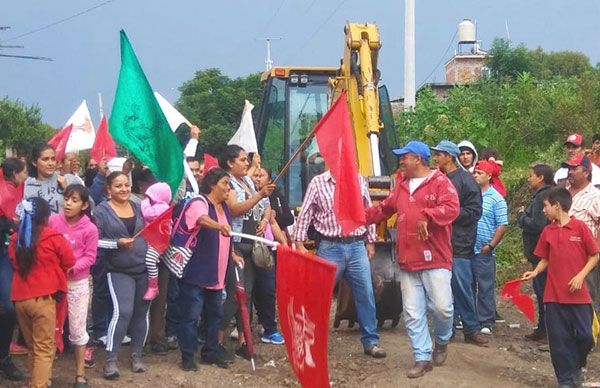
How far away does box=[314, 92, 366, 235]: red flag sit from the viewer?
6750 mm

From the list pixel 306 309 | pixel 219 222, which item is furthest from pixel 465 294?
pixel 306 309

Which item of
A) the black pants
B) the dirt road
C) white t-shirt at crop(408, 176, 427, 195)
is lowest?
the dirt road

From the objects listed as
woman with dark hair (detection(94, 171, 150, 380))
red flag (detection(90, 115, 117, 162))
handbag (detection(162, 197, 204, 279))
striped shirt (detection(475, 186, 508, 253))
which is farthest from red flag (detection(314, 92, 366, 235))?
red flag (detection(90, 115, 117, 162))

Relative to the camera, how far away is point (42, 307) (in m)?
6.26

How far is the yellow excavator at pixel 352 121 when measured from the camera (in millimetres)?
8719

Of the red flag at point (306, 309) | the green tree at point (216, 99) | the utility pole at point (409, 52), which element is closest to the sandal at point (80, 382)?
the red flag at point (306, 309)

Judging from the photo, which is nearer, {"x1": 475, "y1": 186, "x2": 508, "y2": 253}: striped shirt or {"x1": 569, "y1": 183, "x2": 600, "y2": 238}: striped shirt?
{"x1": 569, "y1": 183, "x2": 600, "y2": 238}: striped shirt

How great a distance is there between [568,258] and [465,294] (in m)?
1.71

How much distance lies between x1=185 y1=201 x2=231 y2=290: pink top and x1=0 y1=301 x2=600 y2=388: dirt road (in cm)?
80

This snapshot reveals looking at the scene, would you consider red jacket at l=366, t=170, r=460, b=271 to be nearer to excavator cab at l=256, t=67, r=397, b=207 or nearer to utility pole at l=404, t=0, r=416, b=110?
excavator cab at l=256, t=67, r=397, b=207

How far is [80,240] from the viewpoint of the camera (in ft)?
21.9

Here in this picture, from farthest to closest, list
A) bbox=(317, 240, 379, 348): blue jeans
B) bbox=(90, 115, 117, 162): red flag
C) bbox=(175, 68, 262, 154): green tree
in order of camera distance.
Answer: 1. bbox=(175, 68, 262, 154): green tree
2. bbox=(90, 115, 117, 162): red flag
3. bbox=(317, 240, 379, 348): blue jeans

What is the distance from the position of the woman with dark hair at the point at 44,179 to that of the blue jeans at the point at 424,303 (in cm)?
305

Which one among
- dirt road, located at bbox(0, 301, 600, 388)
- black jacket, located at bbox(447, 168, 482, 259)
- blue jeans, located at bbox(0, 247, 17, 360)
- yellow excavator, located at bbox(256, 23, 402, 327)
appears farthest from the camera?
yellow excavator, located at bbox(256, 23, 402, 327)
